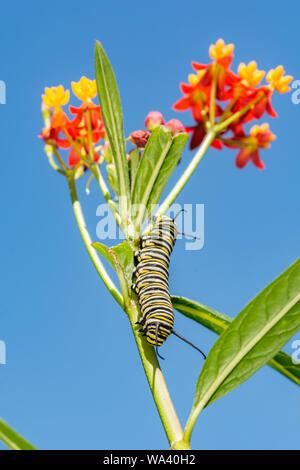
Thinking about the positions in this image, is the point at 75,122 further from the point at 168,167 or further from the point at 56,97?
the point at 168,167

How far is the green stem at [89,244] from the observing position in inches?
70.7

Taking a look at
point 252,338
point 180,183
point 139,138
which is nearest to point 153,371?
point 252,338

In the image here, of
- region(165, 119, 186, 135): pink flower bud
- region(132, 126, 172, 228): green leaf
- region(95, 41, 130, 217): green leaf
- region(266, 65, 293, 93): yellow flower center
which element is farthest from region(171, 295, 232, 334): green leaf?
region(266, 65, 293, 93): yellow flower center

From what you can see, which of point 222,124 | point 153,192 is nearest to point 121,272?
point 153,192

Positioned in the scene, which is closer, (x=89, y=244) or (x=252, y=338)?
(x=252, y=338)

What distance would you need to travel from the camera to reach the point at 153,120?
98.2 inches

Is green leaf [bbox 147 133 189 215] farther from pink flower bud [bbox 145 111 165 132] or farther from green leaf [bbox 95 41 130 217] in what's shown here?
pink flower bud [bbox 145 111 165 132]

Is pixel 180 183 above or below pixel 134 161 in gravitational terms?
below

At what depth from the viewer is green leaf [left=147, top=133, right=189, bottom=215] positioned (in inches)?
80.7

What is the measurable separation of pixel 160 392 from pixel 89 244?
72cm

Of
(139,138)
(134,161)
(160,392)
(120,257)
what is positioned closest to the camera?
(160,392)

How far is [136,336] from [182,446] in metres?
0.40

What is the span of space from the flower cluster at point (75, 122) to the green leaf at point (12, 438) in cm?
154
